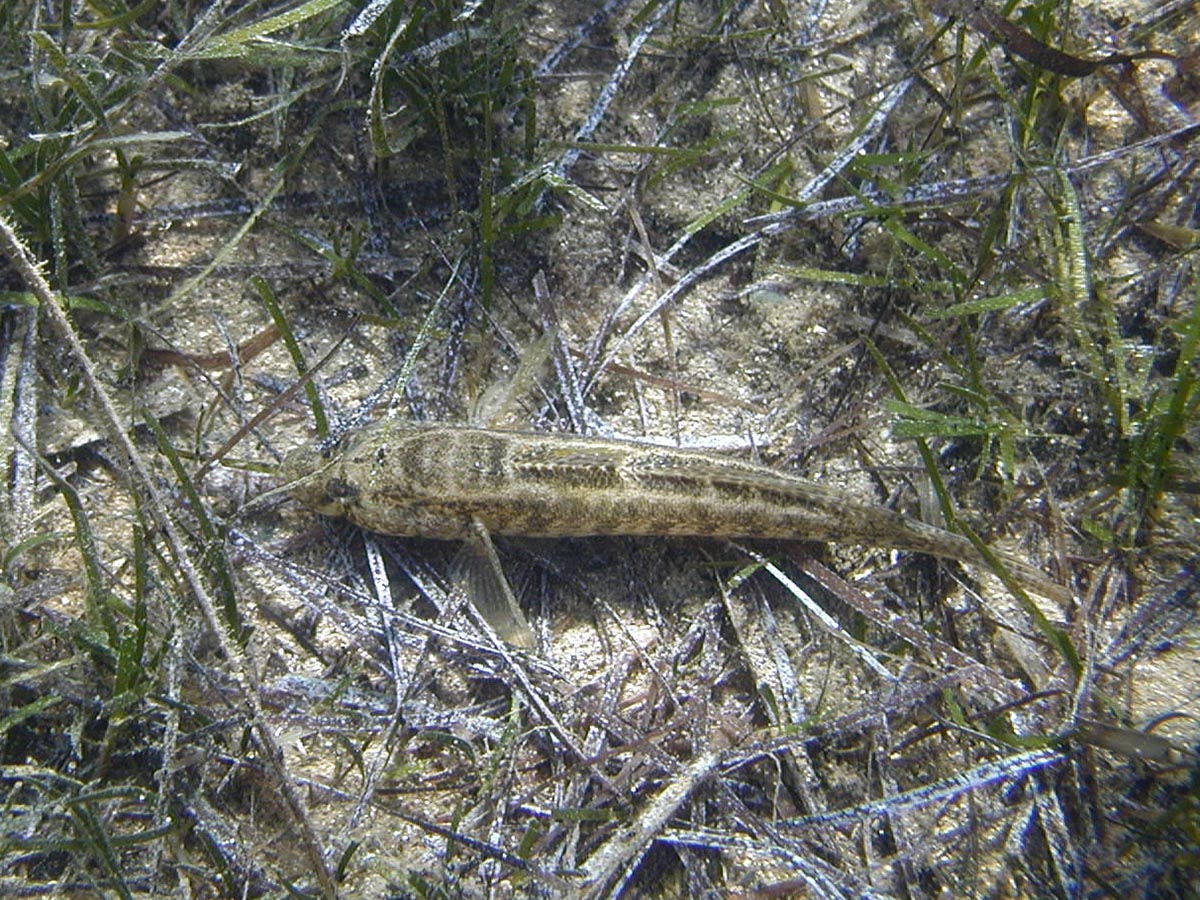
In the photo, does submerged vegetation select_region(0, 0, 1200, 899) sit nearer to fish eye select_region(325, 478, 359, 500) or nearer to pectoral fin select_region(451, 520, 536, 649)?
pectoral fin select_region(451, 520, 536, 649)

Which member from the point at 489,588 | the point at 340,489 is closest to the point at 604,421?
the point at 489,588

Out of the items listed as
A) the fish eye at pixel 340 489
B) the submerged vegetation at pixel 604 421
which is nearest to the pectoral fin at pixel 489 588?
the submerged vegetation at pixel 604 421

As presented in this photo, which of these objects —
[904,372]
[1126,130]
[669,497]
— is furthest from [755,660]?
[1126,130]

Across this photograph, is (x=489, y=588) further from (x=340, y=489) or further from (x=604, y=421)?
(x=604, y=421)

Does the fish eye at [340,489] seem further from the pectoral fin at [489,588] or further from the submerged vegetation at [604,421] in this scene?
the pectoral fin at [489,588]

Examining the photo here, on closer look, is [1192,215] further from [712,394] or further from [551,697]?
[551,697]
